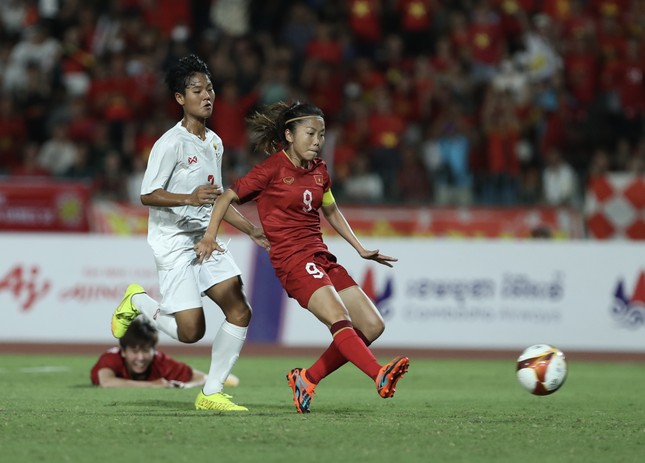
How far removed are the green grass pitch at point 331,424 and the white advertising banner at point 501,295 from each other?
3.40m

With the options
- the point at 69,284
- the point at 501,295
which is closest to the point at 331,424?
the point at 501,295

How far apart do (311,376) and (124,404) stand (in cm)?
147

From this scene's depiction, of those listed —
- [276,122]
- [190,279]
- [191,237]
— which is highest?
[276,122]

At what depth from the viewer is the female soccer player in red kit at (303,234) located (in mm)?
7766

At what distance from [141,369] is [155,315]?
5.84 feet

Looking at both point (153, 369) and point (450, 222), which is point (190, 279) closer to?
point (153, 369)

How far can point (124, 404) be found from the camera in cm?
848

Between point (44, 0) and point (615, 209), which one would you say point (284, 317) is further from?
point (44, 0)

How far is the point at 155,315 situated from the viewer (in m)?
8.51

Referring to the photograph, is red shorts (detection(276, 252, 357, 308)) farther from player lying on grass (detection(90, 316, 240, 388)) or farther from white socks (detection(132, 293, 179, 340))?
player lying on grass (detection(90, 316, 240, 388))

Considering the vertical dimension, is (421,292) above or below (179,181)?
below

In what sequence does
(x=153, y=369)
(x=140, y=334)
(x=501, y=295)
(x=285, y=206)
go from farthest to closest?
(x=501, y=295) → (x=153, y=369) → (x=140, y=334) → (x=285, y=206)

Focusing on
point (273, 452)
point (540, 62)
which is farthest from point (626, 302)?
point (273, 452)

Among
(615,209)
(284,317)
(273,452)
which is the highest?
(615,209)
